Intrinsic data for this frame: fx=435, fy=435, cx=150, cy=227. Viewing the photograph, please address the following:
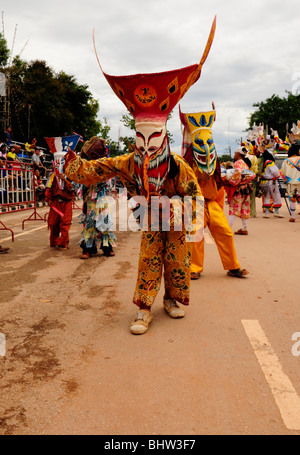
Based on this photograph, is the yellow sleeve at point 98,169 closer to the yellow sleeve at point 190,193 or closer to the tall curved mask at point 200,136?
the yellow sleeve at point 190,193

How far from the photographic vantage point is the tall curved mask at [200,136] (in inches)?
179

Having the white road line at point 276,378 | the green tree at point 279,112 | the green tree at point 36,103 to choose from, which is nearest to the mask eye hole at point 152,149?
the white road line at point 276,378

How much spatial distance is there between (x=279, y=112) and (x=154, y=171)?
42927mm

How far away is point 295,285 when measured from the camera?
511 centimetres

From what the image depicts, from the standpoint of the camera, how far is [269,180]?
1273cm

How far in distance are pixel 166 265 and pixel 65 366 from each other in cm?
136

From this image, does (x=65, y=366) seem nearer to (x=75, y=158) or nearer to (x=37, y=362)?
(x=37, y=362)

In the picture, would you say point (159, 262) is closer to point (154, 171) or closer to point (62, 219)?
point (154, 171)

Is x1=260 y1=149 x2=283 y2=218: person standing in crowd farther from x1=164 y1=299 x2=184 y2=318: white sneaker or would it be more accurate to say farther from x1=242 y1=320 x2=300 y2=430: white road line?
x1=242 y1=320 x2=300 y2=430: white road line

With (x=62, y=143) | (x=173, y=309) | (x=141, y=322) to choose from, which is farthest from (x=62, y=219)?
(x=141, y=322)

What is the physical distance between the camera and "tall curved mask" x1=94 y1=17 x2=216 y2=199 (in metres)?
3.22

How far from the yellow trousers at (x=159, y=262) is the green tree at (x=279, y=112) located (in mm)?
40150

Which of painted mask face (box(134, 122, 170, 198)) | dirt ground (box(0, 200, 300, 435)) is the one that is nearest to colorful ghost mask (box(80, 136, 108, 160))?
dirt ground (box(0, 200, 300, 435))
